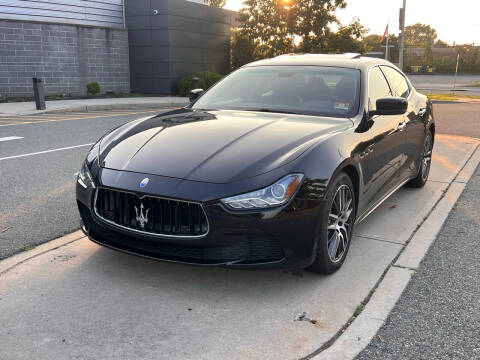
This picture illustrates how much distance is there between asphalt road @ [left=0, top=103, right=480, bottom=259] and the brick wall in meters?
5.30

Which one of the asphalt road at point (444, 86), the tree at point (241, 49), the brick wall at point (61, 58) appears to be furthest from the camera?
the asphalt road at point (444, 86)

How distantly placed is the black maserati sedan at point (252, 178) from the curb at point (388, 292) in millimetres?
399

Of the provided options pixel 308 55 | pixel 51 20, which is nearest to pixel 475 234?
pixel 308 55

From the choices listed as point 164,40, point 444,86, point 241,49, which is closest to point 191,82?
point 164,40

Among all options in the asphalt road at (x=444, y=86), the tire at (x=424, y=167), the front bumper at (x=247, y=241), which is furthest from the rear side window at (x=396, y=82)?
the asphalt road at (x=444, y=86)

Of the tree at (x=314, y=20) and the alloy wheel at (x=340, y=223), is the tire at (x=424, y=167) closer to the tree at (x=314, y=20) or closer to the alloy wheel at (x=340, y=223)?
the alloy wheel at (x=340, y=223)

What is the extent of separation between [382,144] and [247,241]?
1.84 metres

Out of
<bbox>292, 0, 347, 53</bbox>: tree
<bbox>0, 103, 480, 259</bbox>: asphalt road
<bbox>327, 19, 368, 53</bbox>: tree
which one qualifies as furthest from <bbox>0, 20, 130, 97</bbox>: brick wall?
<bbox>327, 19, 368, 53</bbox>: tree

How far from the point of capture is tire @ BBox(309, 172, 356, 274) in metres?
3.26

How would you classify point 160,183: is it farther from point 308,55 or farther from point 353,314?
point 308,55

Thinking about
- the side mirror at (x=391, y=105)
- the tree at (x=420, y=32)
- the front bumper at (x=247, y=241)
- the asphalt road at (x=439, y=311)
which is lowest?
the asphalt road at (x=439, y=311)

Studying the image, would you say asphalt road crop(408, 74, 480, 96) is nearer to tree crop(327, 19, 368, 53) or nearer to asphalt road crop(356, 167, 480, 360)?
tree crop(327, 19, 368, 53)

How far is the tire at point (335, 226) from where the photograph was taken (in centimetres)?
326

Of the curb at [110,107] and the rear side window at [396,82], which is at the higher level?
the rear side window at [396,82]
